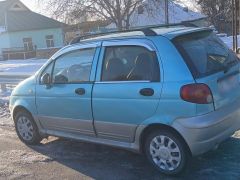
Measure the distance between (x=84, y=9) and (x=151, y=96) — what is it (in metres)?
31.6

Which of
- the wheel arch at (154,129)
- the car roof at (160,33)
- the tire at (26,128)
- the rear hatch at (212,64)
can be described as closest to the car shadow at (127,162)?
the tire at (26,128)

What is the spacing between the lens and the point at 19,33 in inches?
2015

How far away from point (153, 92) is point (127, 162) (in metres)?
1.25

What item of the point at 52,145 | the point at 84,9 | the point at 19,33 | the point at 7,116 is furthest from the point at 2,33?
the point at 52,145

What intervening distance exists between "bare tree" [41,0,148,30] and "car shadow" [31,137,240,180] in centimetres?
2951

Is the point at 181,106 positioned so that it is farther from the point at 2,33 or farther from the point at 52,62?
the point at 2,33

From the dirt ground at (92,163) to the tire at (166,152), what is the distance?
0.13 metres

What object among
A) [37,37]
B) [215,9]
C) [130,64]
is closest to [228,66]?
[130,64]

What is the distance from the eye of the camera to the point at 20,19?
174ft

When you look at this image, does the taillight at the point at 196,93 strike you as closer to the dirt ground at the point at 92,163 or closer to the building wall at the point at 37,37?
the dirt ground at the point at 92,163

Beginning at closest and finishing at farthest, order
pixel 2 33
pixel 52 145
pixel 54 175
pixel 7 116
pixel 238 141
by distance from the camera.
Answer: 1. pixel 54 175
2. pixel 238 141
3. pixel 52 145
4. pixel 7 116
5. pixel 2 33

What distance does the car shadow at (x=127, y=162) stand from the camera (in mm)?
5559

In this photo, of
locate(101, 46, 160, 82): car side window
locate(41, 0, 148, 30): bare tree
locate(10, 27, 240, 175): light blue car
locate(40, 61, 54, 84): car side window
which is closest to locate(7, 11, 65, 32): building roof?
locate(41, 0, 148, 30): bare tree

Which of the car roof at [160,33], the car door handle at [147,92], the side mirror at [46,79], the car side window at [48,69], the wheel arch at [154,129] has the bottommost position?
the wheel arch at [154,129]
